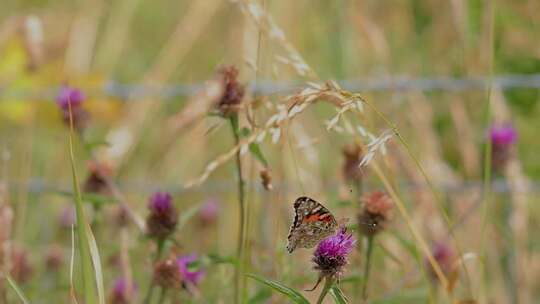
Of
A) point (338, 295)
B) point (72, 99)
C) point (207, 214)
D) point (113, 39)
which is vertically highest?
point (113, 39)

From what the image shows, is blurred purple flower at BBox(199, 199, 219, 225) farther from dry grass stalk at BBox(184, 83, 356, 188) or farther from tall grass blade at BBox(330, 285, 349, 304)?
tall grass blade at BBox(330, 285, 349, 304)

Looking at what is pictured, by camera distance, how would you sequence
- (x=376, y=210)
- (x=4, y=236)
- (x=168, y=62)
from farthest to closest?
1. (x=168, y=62)
2. (x=376, y=210)
3. (x=4, y=236)

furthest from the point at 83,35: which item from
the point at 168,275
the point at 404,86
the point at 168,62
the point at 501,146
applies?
the point at 168,275

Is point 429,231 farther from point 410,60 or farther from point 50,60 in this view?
point 50,60

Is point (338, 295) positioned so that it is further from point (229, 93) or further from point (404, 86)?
point (404, 86)

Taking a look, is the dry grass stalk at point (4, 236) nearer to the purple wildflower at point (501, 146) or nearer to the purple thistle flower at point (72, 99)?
the purple thistle flower at point (72, 99)

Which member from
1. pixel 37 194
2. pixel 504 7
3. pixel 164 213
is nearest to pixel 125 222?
pixel 164 213

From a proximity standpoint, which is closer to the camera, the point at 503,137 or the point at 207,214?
the point at 503,137
